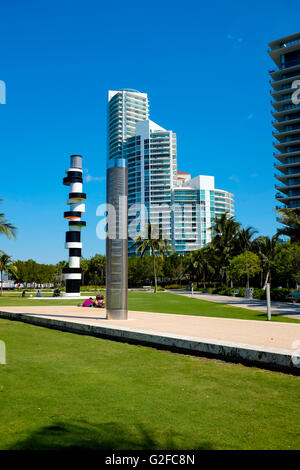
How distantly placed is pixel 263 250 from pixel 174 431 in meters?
48.1

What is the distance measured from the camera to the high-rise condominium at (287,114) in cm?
8300

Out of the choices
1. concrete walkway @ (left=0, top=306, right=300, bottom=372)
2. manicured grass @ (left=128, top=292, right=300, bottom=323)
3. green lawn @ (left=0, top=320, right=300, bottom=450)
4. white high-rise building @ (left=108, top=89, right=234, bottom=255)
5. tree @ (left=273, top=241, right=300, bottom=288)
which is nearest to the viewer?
green lawn @ (left=0, top=320, right=300, bottom=450)

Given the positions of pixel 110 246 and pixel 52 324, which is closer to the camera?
pixel 52 324

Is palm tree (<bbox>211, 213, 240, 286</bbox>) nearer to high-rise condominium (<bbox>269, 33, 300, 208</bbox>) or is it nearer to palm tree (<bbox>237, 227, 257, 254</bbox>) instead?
palm tree (<bbox>237, 227, 257, 254</bbox>)

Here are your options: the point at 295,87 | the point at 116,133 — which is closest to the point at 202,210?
the point at 116,133

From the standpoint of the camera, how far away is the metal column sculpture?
14875 millimetres

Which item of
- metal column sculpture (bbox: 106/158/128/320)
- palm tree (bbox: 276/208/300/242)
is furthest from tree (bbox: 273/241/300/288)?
metal column sculpture (bbox: 106/158/128/320)

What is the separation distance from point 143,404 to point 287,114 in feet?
303

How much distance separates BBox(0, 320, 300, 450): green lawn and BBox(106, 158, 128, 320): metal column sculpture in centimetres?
662

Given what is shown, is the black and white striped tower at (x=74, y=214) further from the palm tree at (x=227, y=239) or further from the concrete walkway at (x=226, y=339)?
the concrete walkway at (x=226, y=339)

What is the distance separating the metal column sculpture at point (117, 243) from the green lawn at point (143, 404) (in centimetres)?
662

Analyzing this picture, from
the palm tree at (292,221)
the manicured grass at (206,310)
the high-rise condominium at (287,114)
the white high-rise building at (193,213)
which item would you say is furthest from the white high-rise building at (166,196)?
the manicured grass at (206,310)
